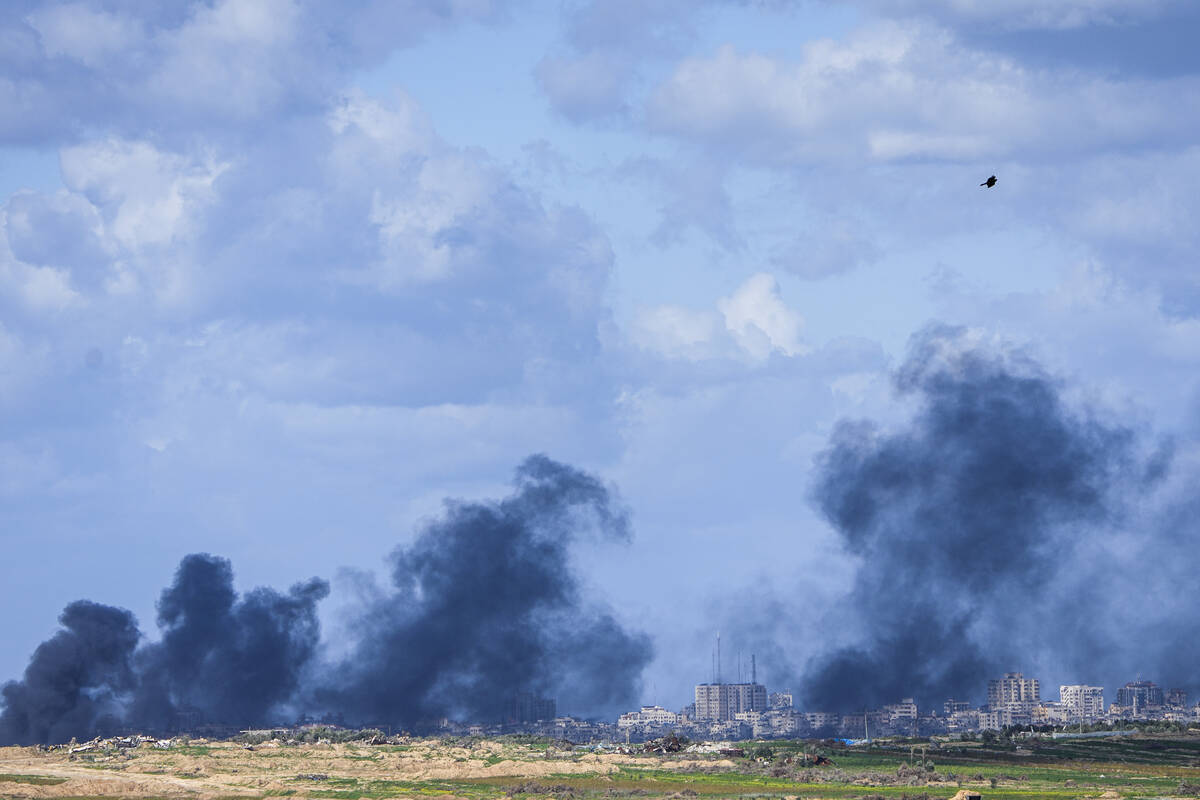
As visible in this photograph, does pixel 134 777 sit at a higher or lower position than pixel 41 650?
lower

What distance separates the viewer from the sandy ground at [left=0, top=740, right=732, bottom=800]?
10994cm

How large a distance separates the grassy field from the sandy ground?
17 cm

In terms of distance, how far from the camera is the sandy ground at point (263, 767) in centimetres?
10994

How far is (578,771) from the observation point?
130 meters

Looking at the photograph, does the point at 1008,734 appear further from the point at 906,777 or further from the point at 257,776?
the point at 257,776

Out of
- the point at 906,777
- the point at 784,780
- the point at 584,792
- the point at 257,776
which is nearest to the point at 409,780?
the point at 257,776

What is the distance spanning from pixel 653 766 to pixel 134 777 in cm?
4489

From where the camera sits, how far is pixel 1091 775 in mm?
128375

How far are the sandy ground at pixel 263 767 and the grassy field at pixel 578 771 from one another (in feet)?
0.56

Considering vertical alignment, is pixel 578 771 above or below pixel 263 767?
below

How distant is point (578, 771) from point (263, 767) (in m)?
27.0

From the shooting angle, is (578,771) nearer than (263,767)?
Yes

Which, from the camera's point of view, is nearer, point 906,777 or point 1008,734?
point 906,777

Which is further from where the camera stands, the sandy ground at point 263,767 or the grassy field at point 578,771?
the sandy ground at point 263,767
